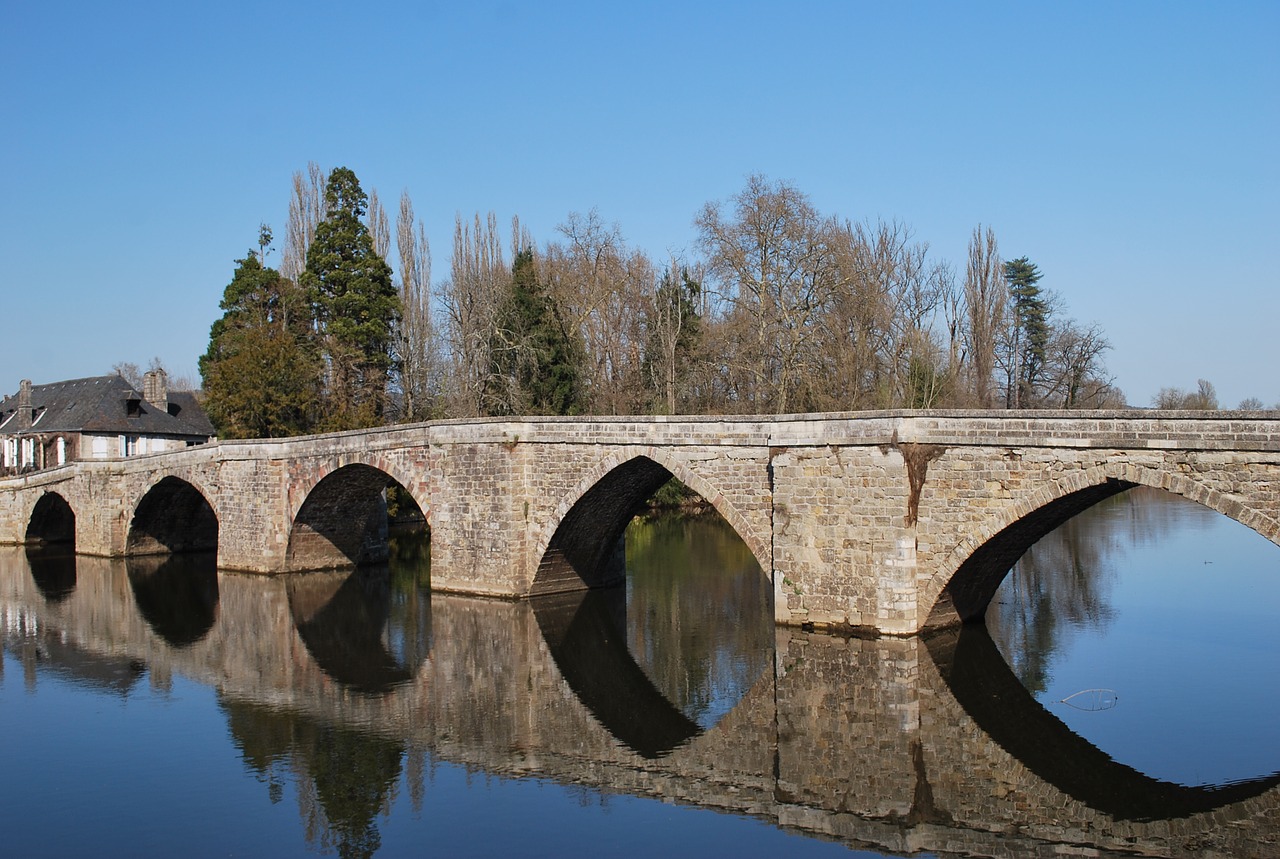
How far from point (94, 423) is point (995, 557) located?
37891 millimetres

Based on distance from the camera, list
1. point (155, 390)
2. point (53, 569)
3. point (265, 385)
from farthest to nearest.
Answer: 1. point (155, 390)
2. point (265, 385)
3. point (53, 569)

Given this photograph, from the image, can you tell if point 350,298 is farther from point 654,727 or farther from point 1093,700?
point 1093,700

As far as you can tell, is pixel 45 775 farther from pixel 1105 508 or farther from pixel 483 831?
pixel 1105 508

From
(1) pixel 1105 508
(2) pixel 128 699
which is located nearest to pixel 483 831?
(2) pixel 128 699

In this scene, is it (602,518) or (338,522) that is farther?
(338,522)

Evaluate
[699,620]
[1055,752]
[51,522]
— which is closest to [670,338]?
[699,620]

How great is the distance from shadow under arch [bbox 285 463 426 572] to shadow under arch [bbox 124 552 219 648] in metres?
2.36

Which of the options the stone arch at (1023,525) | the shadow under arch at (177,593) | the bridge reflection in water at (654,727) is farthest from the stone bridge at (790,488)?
the shadow under arch at (177,593)

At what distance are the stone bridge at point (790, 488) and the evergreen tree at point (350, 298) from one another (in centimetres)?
1163

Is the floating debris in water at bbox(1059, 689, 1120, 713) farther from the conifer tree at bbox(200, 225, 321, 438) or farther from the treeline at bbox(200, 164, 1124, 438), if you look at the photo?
the conifer tree at bbox(200, 225, 321, 438)

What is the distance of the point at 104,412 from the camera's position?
43.2 meters

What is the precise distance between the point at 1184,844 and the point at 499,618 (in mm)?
13142

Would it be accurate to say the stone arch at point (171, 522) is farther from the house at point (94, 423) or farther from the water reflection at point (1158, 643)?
the water reflection at point (1158, 643)

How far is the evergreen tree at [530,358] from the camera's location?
1433 inches
